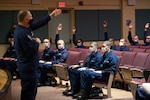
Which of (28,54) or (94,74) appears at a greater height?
(28,54)

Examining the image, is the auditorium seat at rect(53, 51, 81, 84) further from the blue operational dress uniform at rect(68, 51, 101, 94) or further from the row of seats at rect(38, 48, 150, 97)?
the blue operational dress uniform at rect(68, 51, 101, 94)

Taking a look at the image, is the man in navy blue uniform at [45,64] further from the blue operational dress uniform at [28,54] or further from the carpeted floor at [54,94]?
the blue operational dress uniform at [28,54]

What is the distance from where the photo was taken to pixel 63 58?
332 inches

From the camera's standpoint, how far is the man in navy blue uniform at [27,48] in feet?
15.0

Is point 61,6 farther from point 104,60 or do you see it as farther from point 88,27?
point 104,60

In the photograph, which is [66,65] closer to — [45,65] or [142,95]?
[45,65]

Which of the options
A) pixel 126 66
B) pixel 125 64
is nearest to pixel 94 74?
pixel 126 66

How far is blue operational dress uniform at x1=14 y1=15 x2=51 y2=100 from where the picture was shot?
4559 mm

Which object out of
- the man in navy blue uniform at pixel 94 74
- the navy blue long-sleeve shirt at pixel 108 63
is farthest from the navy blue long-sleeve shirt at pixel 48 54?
the navy blue long-sleeve shirt at pixel 108 63

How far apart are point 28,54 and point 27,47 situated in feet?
0.32

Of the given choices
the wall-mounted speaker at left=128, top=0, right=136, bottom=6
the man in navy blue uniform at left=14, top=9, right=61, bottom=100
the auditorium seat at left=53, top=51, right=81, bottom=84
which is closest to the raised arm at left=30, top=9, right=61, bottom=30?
the man in navy blue uniform at left=14, top=9, right=61, bottom=100

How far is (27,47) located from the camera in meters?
4.56

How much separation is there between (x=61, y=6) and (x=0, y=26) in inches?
97.7

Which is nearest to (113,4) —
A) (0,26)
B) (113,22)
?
(113,22)
